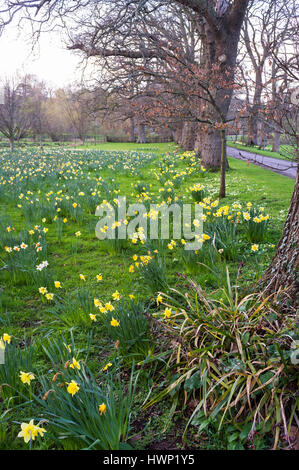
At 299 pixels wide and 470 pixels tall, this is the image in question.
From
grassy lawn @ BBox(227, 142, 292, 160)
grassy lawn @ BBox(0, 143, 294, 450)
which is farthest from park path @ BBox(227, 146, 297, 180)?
grassy lawn @ BBox(0, 143, 294, 450)

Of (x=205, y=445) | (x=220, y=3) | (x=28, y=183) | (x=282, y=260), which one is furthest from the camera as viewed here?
(x=220, y=3)

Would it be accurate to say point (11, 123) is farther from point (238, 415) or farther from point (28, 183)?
→ point (238, 415)

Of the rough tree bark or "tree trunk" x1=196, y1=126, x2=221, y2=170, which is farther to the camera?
"tree trunk" x1=196, y1=126, x2=221, y2=170

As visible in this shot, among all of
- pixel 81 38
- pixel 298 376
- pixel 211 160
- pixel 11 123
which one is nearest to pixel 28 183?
pixel 81 38

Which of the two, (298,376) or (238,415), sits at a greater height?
(298,376)

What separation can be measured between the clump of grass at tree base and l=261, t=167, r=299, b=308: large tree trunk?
0.50 feet

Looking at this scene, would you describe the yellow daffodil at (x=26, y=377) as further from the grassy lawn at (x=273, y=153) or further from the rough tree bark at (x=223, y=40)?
the rough tree bark at (x=223, y=40)

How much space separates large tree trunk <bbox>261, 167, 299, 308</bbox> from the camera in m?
1.96

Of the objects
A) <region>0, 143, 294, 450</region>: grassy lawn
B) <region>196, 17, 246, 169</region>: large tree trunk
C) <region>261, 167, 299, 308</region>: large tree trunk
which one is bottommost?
<region>0, 143, 294, 450</region>: grassy lawn

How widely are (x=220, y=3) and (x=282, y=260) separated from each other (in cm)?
1014

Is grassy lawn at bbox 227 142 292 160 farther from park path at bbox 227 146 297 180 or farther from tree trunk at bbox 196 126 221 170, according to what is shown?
tree trunk at bbox 196 126 221 170

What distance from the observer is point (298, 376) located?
1.51m

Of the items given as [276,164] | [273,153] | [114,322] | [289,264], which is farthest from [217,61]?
[273,153]
